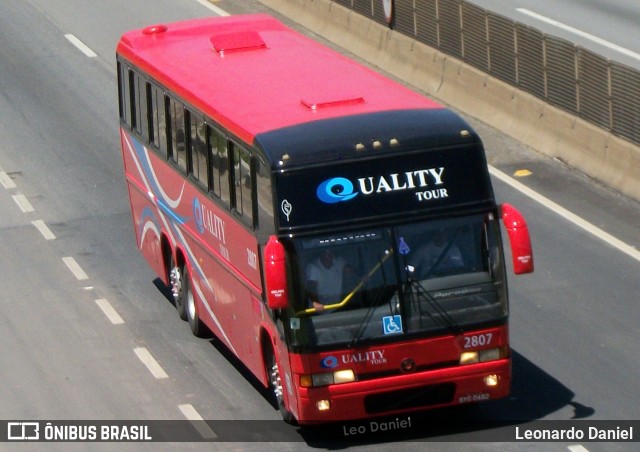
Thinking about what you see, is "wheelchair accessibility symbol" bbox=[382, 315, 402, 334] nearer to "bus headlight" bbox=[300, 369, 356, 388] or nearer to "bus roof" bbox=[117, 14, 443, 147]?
"bus headlight" bbox=[300, 369, 356, 388]

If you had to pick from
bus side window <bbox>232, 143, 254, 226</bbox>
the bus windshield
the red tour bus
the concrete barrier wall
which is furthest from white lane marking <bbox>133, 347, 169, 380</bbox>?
the concrete barrier wall

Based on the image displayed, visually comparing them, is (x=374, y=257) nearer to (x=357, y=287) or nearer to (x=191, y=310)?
(x=357, y=287)

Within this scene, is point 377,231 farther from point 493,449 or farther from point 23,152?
point 23,152

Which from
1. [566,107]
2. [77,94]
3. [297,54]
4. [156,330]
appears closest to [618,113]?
[566,107]

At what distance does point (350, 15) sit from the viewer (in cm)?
2842

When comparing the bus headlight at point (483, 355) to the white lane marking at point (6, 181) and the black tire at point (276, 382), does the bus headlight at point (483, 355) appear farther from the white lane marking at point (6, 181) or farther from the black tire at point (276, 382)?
the white lane marking at point (6, 181)

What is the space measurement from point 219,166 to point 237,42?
2.80m

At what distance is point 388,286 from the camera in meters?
12.3

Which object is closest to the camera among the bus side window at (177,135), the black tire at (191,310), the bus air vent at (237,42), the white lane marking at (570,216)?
the bus side window at (177,135)

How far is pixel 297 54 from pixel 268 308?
4.44 meters

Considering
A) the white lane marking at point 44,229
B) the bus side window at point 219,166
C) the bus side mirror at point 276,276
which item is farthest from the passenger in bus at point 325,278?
the white lane marking at point 44,229

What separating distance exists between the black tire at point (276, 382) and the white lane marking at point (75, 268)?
543cm

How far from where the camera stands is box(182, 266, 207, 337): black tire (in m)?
16.2

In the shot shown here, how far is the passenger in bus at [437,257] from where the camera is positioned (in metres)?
12.4
